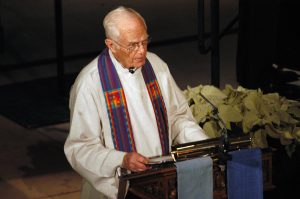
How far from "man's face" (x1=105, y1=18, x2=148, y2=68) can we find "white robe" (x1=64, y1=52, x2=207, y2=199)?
0.63 feet

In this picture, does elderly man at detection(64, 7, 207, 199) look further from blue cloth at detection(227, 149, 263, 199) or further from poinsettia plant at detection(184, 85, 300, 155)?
poinsettia plant at detection(184, 85, 300, 155)

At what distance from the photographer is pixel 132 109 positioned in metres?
5.19

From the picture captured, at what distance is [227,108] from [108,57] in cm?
150

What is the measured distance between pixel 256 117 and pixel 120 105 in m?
1.61

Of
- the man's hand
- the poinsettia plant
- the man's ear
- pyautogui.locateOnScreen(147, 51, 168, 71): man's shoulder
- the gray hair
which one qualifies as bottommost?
the poinsettia plant

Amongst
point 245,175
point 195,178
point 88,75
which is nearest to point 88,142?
point 88,75

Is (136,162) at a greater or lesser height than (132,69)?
lesser

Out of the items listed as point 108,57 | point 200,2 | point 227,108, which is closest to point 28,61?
point 200,2

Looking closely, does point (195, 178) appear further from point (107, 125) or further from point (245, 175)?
point (107, 125)

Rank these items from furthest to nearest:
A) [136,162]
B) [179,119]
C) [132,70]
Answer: [179,119], [132,70], [136,162]

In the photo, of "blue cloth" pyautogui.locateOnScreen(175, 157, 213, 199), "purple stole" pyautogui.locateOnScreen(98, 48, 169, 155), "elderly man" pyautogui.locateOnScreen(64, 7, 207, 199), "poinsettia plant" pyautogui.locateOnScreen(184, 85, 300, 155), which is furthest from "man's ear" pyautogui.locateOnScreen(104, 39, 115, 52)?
"poinsettia plant" pyautogui.locateOnScreen(184, 85, 300, 155)

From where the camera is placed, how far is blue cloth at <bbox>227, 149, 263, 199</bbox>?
4.92 meters

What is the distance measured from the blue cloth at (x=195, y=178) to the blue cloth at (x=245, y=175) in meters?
0.13

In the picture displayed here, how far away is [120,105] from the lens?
5133 mm
